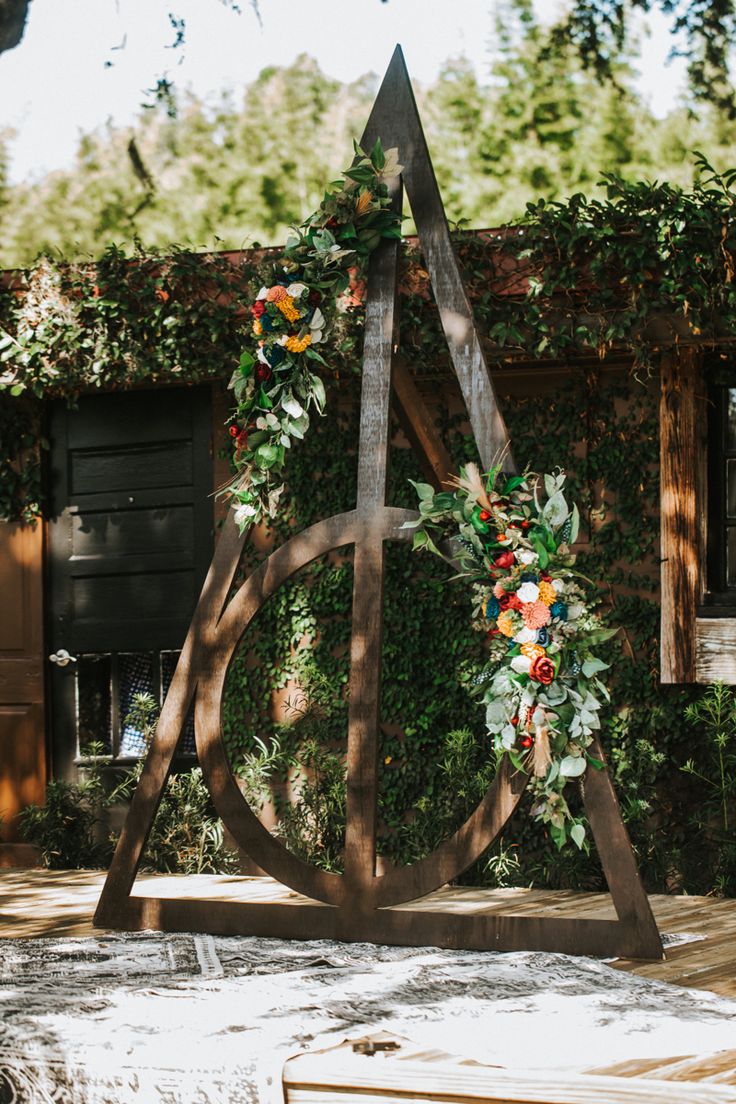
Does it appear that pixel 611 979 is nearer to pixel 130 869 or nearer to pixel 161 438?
pixel 130 869

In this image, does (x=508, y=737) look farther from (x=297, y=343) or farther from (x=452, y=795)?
(x=452, y=795)

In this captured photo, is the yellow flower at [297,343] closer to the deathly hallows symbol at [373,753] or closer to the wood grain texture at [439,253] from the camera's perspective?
the deathly hallows symbol at [373,753]

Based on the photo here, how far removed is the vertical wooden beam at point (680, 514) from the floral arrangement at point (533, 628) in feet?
5.86

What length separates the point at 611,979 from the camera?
2.89 meters

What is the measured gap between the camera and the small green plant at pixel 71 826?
5.44 metres

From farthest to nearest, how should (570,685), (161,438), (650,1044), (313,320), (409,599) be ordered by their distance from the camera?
1. (161,438)
2. (409,599)
3. (313,320)
4. (570,685)
5. (650,1044)

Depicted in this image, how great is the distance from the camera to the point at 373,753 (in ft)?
10.8

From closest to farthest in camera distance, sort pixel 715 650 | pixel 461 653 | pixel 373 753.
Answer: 1. pixel 373 753
2. pixel 715 650
3. pixel 461 653

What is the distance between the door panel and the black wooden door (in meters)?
0.08

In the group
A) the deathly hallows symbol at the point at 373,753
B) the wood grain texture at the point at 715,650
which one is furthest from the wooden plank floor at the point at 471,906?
the wood grain texture at the point at 715,650

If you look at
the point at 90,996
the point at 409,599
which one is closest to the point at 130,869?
the point at 90,996

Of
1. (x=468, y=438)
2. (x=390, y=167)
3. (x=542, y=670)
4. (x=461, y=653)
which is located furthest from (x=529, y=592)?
(x=468, y=438)

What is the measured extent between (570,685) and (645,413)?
2.30 m

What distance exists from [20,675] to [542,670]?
3.55 m
